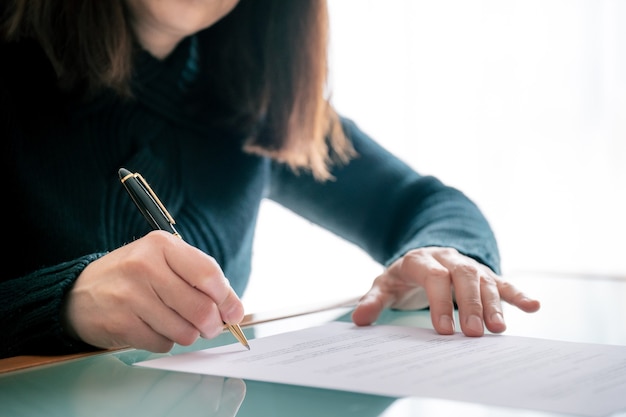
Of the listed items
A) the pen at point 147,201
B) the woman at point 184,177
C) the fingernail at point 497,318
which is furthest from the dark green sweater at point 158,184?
the pen at point 147,201

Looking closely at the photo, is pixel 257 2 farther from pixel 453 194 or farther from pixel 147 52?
pixel 453 194

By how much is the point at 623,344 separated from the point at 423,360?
209 millimetres

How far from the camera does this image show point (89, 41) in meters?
1.11

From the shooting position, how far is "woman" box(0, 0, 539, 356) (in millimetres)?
614

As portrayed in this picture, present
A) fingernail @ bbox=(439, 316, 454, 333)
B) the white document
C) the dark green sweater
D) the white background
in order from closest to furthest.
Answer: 1. the white document
2. fingernail @ bbox=(439, 316, 454, 333)
3. the dark green sweater
4. the white background

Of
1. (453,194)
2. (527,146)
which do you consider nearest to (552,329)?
(453,194)

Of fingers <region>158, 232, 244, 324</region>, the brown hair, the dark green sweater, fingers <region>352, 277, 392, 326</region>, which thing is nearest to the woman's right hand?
fingers <region>158, 232, 244, 324</region>

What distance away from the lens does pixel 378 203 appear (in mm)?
1285

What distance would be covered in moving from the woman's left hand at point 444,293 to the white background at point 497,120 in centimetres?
129

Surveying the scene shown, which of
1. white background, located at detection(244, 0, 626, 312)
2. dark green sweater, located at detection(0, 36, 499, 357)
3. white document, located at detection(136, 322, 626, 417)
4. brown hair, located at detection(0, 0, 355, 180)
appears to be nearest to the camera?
white document, located at detection(136, 322, 626, 417)

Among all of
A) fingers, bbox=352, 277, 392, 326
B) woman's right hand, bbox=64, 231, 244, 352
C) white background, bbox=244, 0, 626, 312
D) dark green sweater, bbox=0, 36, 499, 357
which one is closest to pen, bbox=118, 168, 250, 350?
woman's right hand, bbox=64, 231, 244, 352

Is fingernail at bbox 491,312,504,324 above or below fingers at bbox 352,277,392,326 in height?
above

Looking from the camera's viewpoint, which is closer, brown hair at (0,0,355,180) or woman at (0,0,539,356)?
woman at (0,0,539,356)

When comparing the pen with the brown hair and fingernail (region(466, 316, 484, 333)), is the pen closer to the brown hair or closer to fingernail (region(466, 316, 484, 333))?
fingernail (region(466, 316, 484, 333))
